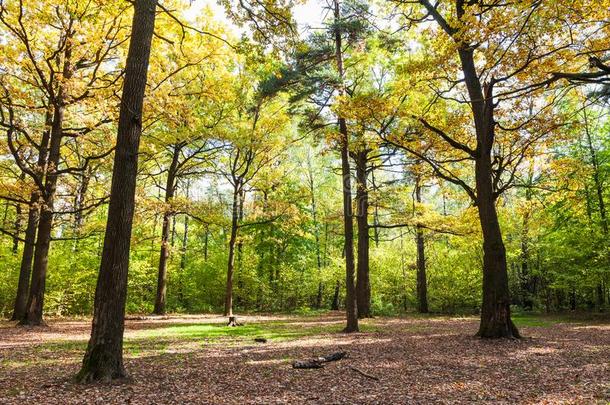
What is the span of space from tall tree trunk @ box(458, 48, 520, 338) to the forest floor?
533 mm

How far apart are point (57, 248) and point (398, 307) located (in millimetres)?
22120

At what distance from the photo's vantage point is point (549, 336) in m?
11.0

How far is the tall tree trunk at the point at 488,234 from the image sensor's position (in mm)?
10016

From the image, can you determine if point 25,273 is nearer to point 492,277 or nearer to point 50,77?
point 50,77

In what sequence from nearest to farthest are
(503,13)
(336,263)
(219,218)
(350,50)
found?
(503,13)
(350,50)
(219,218)
(336,263)

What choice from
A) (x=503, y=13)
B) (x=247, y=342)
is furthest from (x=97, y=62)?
(x=503, y=13)

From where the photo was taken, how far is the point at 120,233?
5.82 meters

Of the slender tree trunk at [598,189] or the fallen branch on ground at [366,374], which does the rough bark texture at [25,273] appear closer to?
the fallen branch on ground at [366,374]

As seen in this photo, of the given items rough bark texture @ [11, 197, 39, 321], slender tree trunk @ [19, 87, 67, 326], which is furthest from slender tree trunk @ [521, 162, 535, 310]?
rough bark texture @ [11, 197, 39, 321]

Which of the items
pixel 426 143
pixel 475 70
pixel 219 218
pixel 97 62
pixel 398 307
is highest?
pixel 97 62

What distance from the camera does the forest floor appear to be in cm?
499

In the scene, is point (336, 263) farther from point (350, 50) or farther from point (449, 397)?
point (449, 397)

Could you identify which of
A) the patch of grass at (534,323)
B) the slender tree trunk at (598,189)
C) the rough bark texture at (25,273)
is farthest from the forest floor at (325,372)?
the slender tree trunk at (598,189)

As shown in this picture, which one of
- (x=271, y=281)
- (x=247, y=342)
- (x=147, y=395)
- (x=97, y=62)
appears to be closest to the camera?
(x=147, y=395)
